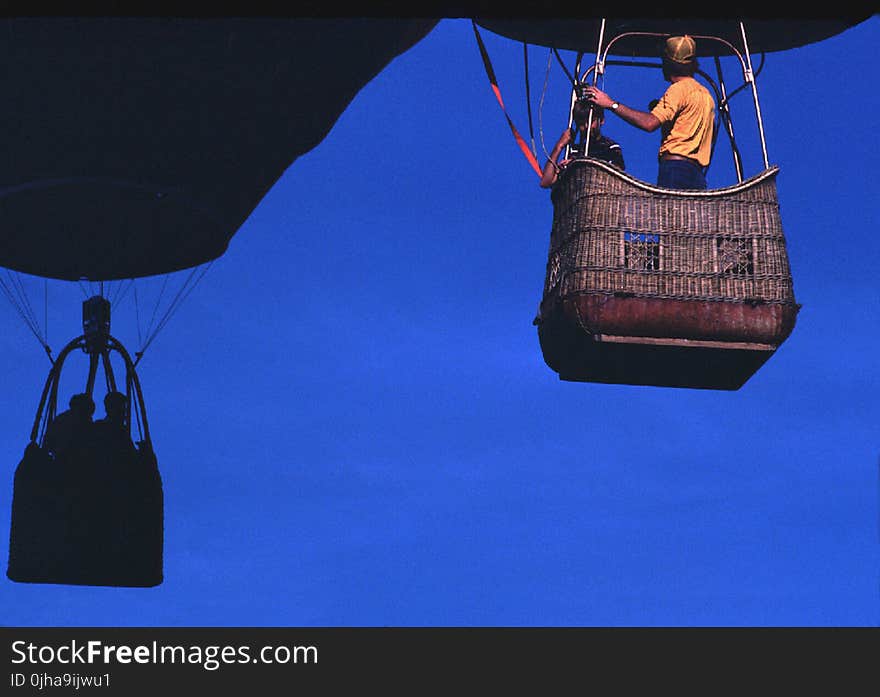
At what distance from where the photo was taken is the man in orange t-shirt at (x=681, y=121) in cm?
980

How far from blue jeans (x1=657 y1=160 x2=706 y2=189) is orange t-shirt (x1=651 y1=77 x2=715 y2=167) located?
0.05m

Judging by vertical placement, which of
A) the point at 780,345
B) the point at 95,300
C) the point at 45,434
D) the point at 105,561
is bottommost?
the point at 780,345

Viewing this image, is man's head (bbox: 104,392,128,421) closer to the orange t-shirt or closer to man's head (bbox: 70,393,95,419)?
man's head (bbox: 70,393,95,419)

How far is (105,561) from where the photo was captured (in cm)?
1433

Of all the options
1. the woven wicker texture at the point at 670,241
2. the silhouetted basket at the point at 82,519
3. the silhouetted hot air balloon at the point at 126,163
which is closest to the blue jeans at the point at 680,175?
the woven wicker texture at the point at 670,241

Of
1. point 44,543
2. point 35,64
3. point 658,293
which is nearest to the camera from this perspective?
point 658,293

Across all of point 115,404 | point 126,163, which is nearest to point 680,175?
point 126,163

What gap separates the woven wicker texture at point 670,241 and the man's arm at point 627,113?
14.6 inches

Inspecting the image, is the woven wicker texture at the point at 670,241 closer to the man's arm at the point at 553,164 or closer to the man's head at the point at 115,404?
the man's arm at the point at 553,164

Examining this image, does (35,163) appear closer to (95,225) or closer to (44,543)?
(95,225)

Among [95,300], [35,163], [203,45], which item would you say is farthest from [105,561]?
[203,45]

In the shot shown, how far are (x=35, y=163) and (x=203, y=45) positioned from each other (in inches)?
60.5

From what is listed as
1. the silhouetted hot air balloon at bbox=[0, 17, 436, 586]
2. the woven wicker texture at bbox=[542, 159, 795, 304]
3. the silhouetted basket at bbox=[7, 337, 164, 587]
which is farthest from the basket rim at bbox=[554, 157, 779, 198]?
the silhouetted basket at bbox=[7, 337, 164, 587]

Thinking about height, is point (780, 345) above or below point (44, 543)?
below
